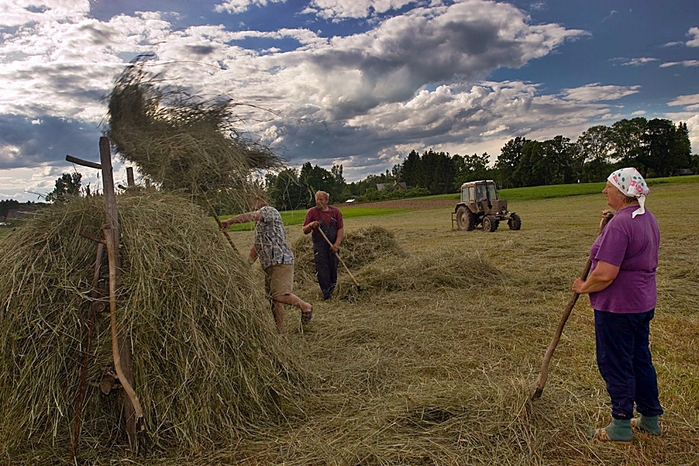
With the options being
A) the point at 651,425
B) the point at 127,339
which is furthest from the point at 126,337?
the point at 651,425

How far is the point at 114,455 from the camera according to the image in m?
2.99

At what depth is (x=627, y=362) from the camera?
297 cm

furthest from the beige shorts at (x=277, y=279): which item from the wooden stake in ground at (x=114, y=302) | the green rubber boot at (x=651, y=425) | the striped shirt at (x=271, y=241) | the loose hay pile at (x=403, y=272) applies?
the green rubber boot at (x=651, y=425)

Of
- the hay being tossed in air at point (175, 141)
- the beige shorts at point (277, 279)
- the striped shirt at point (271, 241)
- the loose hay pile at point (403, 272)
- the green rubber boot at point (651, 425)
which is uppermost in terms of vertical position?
the hay being tossed in air at point (175, 141)

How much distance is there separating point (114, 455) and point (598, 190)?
160 feet

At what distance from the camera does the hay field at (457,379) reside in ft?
9.66

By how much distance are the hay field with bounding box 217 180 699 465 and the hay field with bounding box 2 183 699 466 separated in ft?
0.04

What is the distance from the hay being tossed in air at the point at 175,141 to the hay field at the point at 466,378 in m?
1.48

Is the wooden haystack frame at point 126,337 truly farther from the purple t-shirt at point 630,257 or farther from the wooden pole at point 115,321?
the purple t-shirt at point 630,257

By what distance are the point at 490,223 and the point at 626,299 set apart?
14.0 meters

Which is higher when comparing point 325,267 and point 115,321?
point 115,321

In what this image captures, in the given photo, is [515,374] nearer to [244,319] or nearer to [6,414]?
[244,319]

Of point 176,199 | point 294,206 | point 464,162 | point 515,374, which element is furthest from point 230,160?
point 464,162

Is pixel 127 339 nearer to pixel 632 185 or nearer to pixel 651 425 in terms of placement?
pixel 632 185
